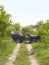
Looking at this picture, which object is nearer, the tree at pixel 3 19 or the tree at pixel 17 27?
the tree at pixel 3 19

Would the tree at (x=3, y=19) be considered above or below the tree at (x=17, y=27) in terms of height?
below

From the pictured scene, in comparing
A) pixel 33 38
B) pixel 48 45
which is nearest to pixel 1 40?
pixel 48 45

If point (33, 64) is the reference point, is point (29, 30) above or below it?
above

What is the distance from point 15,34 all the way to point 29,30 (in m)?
18.6

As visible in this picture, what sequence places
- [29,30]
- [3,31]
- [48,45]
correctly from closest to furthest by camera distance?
[48,45], [3,31], [29,30]

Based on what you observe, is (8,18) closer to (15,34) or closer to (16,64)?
(16,64)

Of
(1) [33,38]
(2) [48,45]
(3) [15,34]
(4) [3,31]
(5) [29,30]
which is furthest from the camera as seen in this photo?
(5) [29,30]

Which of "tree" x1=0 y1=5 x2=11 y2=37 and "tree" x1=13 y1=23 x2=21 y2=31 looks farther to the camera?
"tree" x1=13 y1=23 x2=21 y2=31

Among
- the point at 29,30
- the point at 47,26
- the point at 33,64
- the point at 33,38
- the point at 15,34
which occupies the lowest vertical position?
the point at 33,64

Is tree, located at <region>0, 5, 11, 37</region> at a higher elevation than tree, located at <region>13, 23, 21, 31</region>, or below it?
below

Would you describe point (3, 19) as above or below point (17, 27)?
below

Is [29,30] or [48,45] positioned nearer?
[48,45]

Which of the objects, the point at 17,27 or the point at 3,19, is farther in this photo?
the point at 17,27

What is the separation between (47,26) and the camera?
2694 cm
